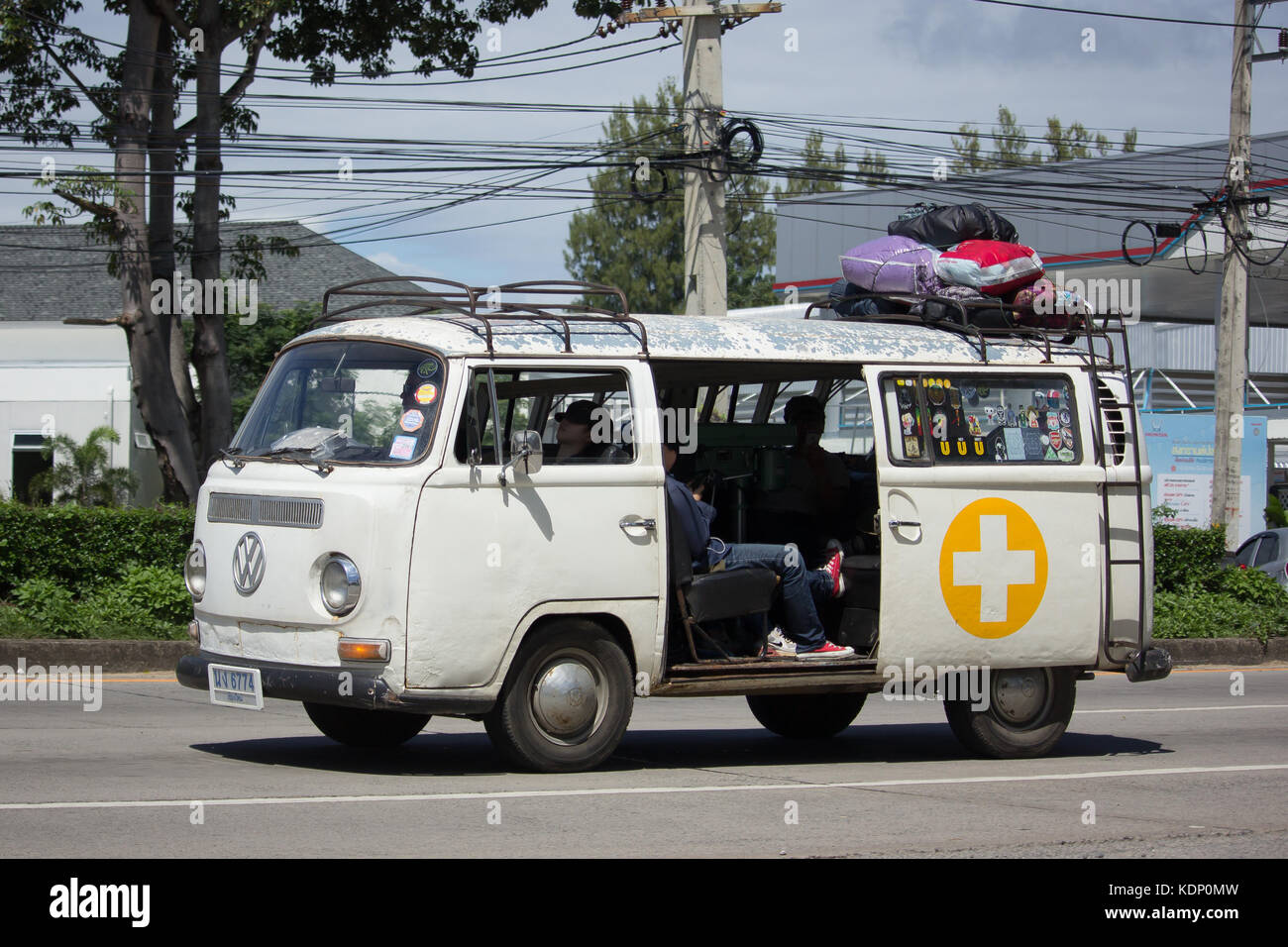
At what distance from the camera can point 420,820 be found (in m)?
6.57

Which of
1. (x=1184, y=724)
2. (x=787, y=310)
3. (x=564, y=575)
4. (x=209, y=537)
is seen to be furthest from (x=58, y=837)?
(x=787, y=310)

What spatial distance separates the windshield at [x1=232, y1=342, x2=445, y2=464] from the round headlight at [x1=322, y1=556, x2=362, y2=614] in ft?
1.72

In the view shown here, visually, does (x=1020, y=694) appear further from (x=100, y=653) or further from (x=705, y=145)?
(x=705, y=145)

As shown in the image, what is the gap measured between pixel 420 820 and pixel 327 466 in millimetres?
1825

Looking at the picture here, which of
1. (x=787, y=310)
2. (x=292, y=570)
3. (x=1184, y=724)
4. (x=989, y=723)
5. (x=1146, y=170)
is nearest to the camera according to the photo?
(x=292, y=570)

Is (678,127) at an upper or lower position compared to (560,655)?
upper

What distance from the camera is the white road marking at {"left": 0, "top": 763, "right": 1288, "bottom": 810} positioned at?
688cm

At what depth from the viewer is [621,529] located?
309 inches

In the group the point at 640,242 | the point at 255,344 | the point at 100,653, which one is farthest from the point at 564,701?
the point at 640,242

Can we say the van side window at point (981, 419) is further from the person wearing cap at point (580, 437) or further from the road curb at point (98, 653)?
the road curb at point (98, 653)

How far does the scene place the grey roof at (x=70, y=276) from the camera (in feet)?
129

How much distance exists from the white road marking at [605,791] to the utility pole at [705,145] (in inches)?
375

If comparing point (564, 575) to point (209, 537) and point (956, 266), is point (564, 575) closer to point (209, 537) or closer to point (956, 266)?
point (209, 537)

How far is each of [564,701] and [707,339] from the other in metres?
2.08
